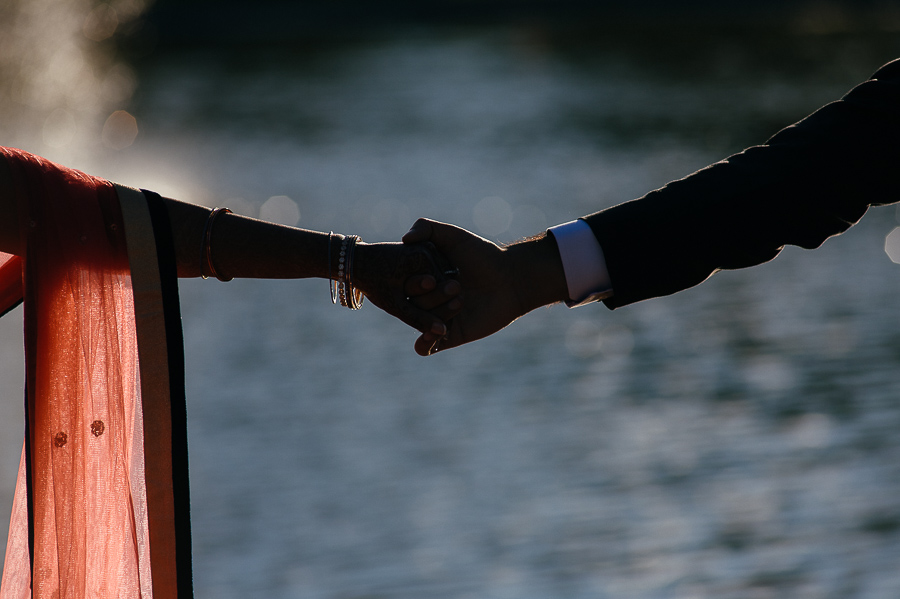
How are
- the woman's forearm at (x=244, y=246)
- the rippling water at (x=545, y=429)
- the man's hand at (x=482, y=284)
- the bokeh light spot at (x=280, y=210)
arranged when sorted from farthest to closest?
1. the bokeh light spot at (x=280, y=210)
2. the rippling water at (x=545, y=429)
3. the man's hand at (x=482, y=284)
4. the woman's forearm at (x=244, y=246)

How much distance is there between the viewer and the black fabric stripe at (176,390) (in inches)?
85.4

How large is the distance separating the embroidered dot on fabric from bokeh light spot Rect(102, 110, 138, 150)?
56.9 feet

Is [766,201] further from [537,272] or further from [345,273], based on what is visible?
[345,273]

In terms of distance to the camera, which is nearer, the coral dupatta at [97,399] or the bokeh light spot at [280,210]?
the coral dupatta at [97,399]

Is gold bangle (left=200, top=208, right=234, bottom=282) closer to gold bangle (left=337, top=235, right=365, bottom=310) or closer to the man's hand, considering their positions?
gold bangle (left=337, top=235, right=365, bottom=310)

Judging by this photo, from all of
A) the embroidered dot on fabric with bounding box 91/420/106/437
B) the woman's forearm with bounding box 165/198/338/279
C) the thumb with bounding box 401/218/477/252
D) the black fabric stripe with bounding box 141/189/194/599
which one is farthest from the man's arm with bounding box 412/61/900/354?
the embroidered dot on fabric with bounding box 91/420/106/437

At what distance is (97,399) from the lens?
2.21 meters

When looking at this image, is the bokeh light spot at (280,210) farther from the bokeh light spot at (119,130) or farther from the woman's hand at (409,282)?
the woman's hand at (409,282)

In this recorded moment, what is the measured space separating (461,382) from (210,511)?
2.31 metres

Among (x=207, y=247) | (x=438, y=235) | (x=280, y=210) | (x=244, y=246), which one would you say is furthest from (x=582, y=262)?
(x=280, y=210)

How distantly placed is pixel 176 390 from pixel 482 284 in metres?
1.17

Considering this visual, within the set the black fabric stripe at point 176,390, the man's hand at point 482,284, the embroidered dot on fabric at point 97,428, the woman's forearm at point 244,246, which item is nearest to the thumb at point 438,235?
the man's hand at point 482,284

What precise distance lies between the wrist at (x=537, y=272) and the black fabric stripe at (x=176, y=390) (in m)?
1.14

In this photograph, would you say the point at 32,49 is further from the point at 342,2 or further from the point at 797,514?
the point at 797,514
